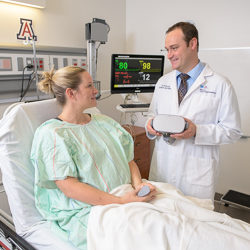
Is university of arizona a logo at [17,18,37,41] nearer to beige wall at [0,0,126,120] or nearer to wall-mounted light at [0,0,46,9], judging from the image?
beige wall at [0,0,126,120]

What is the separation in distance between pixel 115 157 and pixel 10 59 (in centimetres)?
131

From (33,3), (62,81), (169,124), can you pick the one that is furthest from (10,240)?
(33,3)

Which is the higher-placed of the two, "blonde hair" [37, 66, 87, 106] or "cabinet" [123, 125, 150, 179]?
"blonde hair" [37, 66, 87, 106]

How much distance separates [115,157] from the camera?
1.47 meters

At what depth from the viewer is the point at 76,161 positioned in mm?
1316

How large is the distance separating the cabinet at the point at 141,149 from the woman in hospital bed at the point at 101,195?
1040 mm

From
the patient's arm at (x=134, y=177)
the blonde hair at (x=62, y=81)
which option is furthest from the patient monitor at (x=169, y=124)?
the blonde hair at (x=62, y=81)

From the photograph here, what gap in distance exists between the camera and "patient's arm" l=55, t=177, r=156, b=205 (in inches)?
48.6

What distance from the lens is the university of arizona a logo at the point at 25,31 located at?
2186mm

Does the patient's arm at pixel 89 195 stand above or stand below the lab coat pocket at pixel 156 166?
above

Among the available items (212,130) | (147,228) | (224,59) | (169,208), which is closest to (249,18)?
(224,59)

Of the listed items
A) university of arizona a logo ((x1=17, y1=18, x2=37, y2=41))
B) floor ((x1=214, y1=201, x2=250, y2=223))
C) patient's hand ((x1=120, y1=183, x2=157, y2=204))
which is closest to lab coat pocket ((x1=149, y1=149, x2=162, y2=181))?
patient's hand ((x1=120, y1=183, x2=157, y2=204))

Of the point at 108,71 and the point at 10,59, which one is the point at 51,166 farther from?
the point at 108,71

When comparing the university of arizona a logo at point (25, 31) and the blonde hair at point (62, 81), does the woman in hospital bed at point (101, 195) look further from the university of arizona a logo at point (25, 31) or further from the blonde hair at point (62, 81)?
the university of arizona a logo at point (25, 31)
